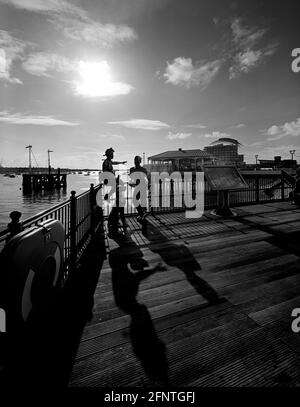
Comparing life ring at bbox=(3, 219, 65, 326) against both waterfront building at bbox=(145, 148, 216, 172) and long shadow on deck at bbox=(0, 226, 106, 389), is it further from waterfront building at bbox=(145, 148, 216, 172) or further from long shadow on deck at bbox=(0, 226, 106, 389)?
waterfront building at bbox=(145, 148, 216, 172)

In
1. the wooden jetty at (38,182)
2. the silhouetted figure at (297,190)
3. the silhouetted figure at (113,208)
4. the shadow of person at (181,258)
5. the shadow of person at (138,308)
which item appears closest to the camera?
the shadow of person at (138,308)

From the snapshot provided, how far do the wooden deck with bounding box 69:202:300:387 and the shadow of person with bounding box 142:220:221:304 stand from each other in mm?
20

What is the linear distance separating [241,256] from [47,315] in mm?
3763

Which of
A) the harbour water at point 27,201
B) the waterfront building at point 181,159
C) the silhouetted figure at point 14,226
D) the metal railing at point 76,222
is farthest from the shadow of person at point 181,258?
the waterfront building at point 181,159

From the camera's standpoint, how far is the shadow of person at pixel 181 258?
3419 millimetres

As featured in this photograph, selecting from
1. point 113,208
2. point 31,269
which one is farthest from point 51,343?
point 113,208

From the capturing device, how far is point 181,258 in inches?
188

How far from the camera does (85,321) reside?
8.98 ft

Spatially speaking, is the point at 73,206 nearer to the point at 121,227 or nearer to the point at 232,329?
the point at 232,329

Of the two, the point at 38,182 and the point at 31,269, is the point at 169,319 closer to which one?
the point at 31,269

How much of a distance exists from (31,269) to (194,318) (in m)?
1.92

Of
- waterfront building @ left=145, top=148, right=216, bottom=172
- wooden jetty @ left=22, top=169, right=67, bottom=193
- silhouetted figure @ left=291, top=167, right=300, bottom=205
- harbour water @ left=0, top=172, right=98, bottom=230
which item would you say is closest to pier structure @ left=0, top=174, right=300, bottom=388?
silhouetted figure @ left=291, top=167, right=300, bottom=205

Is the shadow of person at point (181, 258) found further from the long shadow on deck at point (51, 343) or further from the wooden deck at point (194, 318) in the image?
the long shadow on deck at point (51, 343)

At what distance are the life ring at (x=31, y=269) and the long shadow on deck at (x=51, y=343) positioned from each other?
198 mm
